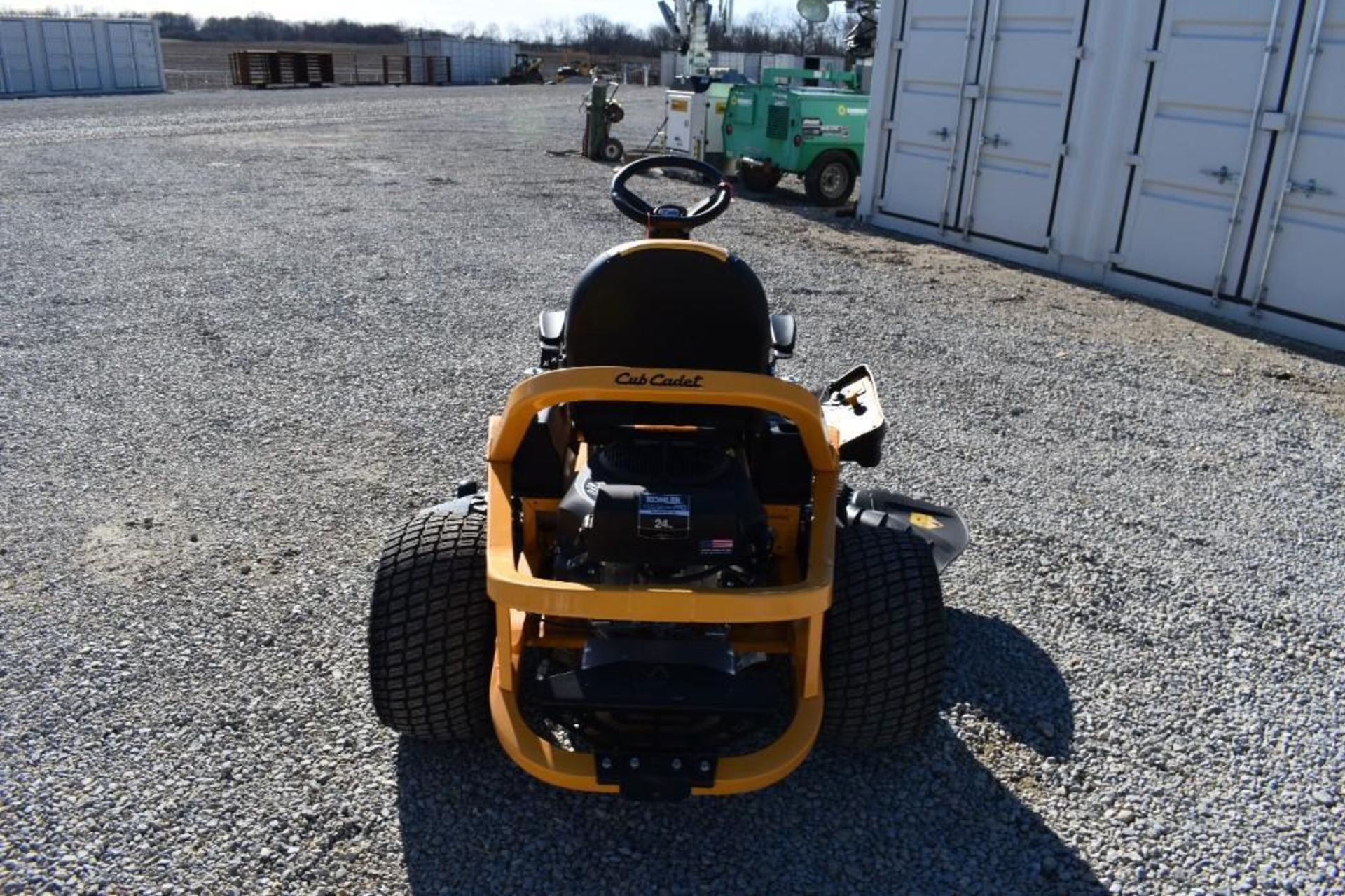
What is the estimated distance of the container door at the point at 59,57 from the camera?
99.8ft

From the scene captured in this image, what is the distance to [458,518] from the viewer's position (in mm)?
3123

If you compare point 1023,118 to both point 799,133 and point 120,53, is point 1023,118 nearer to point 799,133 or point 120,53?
point 799,133

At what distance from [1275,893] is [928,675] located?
955mm

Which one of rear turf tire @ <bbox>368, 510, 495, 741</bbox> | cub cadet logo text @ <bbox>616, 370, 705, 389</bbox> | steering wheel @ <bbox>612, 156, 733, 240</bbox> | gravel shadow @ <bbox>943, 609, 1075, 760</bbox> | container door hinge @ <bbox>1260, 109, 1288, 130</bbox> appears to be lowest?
gravel shadow @ <bbox>943, 609, 1075, 760</bbox>

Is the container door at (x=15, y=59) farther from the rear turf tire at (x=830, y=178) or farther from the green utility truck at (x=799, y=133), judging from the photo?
the rear turf tire at (x=830, y=178)

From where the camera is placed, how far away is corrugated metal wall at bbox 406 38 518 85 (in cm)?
4528

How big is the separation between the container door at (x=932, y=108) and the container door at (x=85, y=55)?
2820cm

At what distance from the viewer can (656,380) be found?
8.71ft

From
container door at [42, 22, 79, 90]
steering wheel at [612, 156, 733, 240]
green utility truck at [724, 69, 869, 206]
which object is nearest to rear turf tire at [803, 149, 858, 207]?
green utility truck at [724, 69, 869, 206]

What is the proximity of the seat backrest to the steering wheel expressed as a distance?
579mm

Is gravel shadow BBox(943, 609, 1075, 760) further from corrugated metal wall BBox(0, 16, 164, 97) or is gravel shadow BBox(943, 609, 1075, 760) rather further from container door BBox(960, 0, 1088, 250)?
corrugated metal wall BBox(0, 16, 164, 97)

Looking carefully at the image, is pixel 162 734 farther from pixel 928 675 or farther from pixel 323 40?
pixel 323 40

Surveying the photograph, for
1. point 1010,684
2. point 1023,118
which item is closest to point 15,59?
point 1023,118

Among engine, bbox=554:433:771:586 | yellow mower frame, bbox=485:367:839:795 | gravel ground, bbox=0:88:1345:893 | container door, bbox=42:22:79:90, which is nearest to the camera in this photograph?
yellow mower frame, bbox=485:367:839:795
